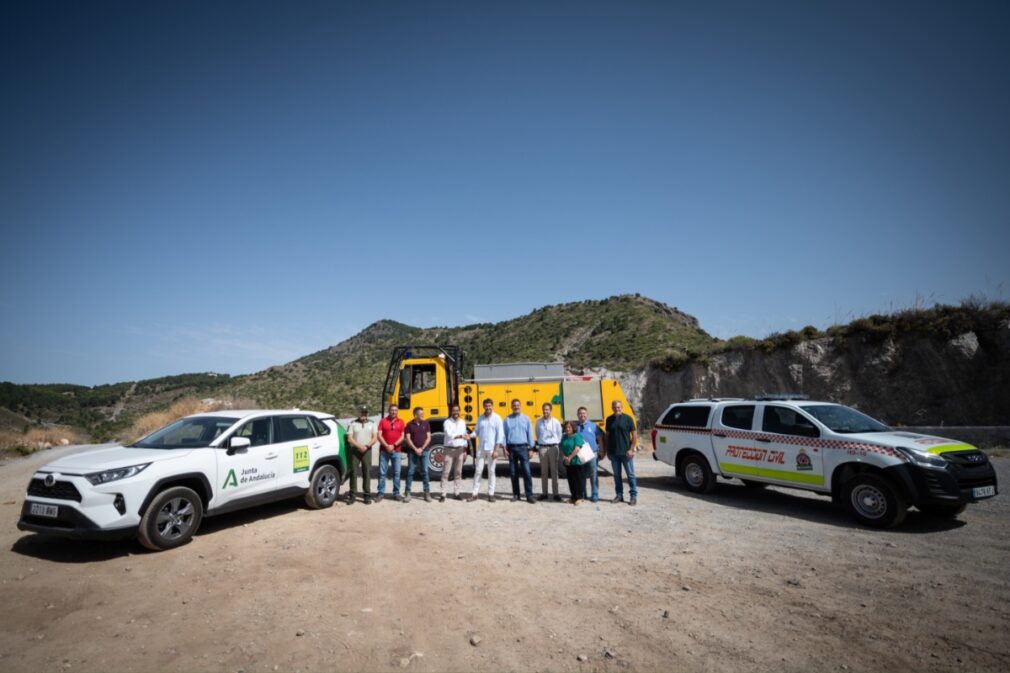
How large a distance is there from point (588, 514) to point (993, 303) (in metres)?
20.0

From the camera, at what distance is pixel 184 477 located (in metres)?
6.73

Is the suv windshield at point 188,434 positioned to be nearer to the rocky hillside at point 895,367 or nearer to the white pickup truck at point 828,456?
the white pickup truck at point 828,456

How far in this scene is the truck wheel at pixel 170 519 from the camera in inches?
247

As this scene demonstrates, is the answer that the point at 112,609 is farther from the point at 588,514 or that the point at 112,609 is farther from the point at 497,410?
the point at 497,410

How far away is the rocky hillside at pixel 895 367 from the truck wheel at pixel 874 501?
15396mm

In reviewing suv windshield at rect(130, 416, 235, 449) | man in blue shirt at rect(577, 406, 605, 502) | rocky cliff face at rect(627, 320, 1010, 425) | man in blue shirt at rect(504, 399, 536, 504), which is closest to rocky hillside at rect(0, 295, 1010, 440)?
rocky cliff face at rect(627, 320, 1010, 425)

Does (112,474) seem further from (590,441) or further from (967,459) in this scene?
(967,459)

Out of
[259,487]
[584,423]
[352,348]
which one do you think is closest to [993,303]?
[584,423]

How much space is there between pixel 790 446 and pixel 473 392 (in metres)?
7.45

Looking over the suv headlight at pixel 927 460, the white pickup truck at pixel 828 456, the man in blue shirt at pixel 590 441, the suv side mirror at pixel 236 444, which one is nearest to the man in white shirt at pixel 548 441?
the man in blue shirt at pixel 590 441

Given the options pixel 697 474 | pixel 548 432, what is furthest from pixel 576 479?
pixel 697 474

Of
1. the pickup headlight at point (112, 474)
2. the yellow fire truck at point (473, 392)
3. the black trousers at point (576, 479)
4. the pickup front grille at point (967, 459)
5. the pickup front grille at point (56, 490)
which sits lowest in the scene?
the black trousers at point (576, 479)

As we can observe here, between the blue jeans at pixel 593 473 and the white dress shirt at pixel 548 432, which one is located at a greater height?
the white dress shirt at pixel 548 432

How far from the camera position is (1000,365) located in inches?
717
